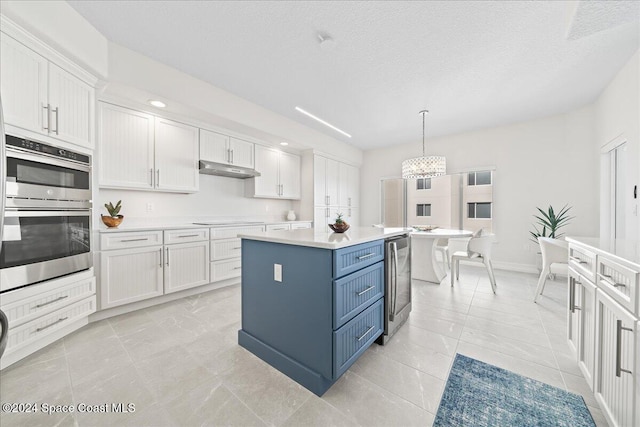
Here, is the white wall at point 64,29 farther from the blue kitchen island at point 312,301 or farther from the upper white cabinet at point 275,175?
the upper white cabinet at point 275,175

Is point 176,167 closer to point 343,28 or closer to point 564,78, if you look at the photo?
point 343,28

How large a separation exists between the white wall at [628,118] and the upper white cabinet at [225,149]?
4.58 m

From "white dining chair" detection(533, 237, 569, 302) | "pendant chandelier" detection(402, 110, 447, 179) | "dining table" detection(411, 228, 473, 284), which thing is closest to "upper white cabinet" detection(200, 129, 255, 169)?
"pendant chandelier" detection(402, 110, 447, 179)

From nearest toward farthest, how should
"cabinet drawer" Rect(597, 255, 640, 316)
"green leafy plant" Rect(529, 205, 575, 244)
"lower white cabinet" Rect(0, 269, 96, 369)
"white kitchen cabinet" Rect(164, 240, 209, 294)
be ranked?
"cabinet drawer" Rect(597, 255, 640, 316)
"lower white cabinet" Rect(0, 269, 96, 369)
"white kitchen cabinet" Rect(164, 240, 209, 294)
"green leafy plant" Rect(529, 205, 575, 244)

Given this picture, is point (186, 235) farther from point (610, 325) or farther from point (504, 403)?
point (610, 325)

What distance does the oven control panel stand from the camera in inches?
66.4

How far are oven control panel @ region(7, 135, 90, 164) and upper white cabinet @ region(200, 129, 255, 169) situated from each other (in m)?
1.38

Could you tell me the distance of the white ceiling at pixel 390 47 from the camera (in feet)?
6.23

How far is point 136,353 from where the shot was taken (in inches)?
72.7

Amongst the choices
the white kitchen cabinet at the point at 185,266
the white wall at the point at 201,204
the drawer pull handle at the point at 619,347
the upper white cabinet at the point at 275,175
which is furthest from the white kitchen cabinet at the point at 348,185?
the drawer pull handle at the point at 619,347

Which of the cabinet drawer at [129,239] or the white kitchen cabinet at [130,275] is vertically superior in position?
the cabinet drawer at [129,239]

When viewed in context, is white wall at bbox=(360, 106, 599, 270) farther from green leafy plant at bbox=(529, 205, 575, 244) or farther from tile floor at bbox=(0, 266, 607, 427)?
tile floor at bbox=(0, 266, 607, 427)

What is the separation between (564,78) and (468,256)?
94.4 inches

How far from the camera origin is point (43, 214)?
183 cm
